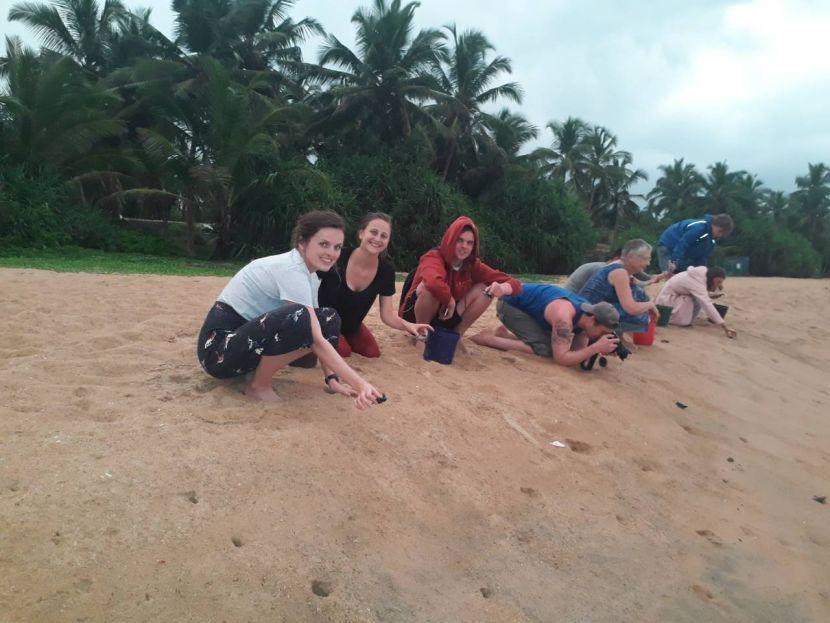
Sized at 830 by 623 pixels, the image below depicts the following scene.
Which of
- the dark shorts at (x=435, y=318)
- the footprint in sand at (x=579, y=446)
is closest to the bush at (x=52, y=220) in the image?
the dark shorts at (x=435, y=318)

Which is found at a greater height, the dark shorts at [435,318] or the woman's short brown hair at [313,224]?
the woman's short brown hair at [313,224]

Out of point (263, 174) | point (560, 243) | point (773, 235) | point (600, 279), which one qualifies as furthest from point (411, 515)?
point (773, 235)

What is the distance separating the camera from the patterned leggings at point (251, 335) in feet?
9.82

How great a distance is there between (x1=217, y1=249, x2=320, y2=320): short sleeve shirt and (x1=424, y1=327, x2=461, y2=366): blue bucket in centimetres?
119

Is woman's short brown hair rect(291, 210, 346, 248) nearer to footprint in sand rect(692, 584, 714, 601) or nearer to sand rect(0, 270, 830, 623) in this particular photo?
sand rect(0, 270, 830, 623)

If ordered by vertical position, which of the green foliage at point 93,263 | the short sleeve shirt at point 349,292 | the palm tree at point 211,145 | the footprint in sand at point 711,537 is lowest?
the green foliage at point 93,263

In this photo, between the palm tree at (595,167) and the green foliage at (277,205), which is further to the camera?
the palm tree at (595,167)

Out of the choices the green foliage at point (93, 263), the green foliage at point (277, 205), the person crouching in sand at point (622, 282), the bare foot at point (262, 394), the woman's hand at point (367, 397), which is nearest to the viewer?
the woman's hand at point (367, 397)

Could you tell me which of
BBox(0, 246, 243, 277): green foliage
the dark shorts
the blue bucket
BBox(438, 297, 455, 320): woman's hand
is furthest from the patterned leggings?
BBox(0, 246, 243, 277): green foliage

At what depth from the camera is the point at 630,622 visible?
2283 millimetres

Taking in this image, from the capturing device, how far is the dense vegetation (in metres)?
14.6

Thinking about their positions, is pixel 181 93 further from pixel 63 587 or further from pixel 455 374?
pixel 63 587

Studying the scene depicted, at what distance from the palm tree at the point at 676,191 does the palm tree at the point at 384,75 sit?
86.0ft

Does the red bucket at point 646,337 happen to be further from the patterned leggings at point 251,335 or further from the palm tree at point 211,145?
the palm tree at point 211,145
